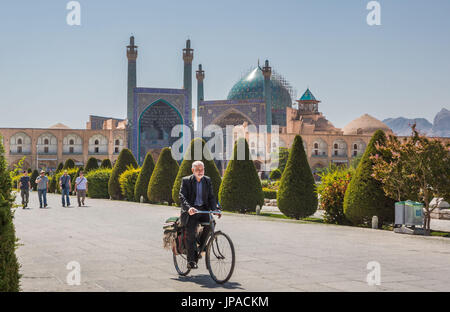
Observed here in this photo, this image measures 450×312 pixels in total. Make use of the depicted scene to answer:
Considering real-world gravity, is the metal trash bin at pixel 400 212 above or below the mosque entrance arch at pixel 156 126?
below

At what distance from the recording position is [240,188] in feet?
47.2

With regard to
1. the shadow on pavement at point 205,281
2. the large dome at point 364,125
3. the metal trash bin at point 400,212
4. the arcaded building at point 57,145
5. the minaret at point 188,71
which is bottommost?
the shadow on pavement at point 205,281

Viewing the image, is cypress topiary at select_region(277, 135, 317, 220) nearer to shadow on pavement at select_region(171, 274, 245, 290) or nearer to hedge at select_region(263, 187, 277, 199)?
shadow on pavement at select_region(171, 274, 245, 290)

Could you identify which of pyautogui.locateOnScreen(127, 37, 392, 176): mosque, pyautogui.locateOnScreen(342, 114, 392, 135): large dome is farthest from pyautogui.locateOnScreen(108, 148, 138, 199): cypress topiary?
pyautogui.locateOnScreen(342, 114, 392, 135): large dome

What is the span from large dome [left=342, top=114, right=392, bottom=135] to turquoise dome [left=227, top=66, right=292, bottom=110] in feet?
28.2

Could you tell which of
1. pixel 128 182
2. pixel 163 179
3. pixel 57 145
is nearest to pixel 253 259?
pixel 163 179

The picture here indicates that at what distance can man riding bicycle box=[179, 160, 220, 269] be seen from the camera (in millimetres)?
5305

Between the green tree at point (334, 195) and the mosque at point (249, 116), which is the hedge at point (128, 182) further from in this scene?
the mosque at point (249, 116)

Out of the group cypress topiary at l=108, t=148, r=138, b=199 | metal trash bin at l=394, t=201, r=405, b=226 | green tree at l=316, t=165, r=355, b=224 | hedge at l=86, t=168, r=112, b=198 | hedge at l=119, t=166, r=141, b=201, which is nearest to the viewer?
metal trash bin at l=394, t=201, r=405, b=226

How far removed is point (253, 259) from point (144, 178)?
13.3 metres

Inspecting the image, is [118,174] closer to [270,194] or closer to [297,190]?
[270,194]

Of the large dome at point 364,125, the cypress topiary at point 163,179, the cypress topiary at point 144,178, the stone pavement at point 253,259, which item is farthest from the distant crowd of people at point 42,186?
the large dome at point 364,125

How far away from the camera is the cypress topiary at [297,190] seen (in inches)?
495

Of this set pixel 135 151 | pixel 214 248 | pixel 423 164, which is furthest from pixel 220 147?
pixel 214 248
